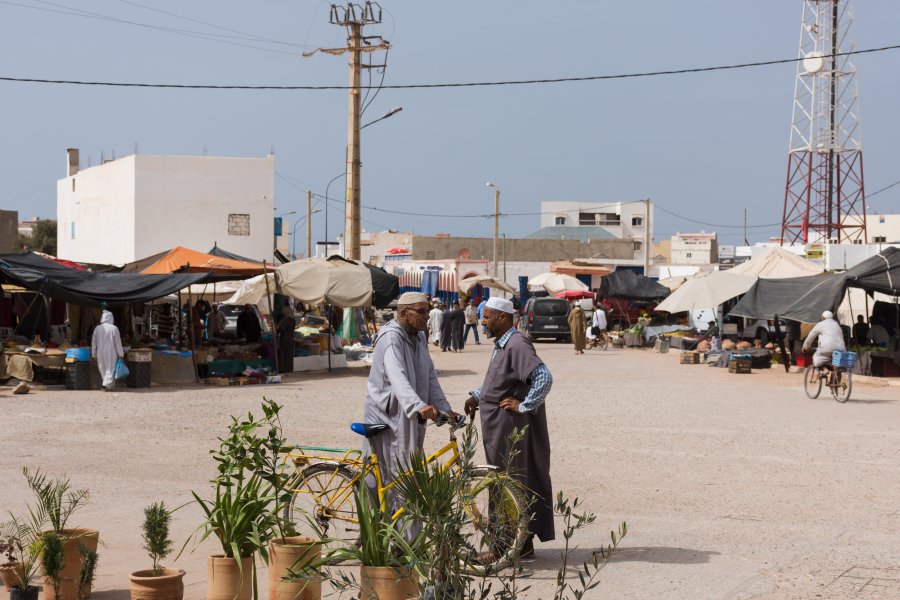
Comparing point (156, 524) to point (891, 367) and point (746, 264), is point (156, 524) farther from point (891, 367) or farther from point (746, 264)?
point (746, 264)

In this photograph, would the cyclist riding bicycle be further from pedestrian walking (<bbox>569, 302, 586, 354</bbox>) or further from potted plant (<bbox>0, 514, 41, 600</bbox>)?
potted plant (<bbox>0, 514, 41, 600</bbox>)

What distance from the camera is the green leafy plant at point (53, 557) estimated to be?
18.1 feet

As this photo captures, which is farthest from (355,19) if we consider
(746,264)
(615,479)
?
(615,479)

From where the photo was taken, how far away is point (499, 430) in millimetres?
7359

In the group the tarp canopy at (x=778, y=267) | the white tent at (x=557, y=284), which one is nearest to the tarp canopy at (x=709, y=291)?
the tarp canopy at (x=778, y=267)

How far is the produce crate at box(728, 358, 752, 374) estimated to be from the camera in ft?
84.9

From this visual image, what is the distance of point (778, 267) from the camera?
34.2m

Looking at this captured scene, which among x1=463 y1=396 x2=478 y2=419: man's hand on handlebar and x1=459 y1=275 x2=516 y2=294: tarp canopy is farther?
x1=459 y1=275 x2=516 y2=294: tarp canopy

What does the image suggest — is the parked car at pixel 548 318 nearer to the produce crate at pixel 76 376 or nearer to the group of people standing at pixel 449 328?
the group of people standing at pixel 449 328

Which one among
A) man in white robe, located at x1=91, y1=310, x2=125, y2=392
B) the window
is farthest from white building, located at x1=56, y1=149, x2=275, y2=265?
man in white robe, located at x1=91, y1=310, x2=125, y2=392

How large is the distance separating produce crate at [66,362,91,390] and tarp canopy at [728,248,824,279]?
68.0 feet

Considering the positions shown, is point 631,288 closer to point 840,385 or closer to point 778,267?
point 778,267

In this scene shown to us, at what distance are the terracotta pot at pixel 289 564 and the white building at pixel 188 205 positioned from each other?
45.0 m

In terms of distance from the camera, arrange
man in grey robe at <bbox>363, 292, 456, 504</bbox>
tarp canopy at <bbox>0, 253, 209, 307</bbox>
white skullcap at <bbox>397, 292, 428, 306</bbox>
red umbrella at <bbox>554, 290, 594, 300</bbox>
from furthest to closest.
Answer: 1. red umbrella at <bbox>554, 290, 594, 300</bbox>
2. tarp canopy at <bbox>0, 253, 209, 307</bbox>
3. white skullcap at <bbox>397, 292, 428, 306</bbox>
4. man in grey robe at <bbox>363, 292, 456, 504</bbox>
